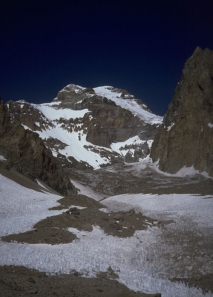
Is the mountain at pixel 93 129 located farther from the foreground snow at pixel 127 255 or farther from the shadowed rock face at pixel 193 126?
the foreground snow at pixel 127 255

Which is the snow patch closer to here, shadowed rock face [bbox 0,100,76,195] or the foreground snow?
shadowed rock face [bbox 0,100,76,195]

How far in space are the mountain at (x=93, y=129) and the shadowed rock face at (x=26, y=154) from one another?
8380 cm

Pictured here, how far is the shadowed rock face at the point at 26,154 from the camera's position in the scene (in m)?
37.4

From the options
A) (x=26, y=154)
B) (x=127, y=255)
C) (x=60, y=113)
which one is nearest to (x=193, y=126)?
(x=26, y=154)

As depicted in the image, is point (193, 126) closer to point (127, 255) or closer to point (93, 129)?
point (127, 255)

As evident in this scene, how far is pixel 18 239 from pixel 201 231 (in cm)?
864

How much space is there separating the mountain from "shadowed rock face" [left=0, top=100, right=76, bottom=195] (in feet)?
275

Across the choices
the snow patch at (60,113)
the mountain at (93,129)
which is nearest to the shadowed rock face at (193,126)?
the mountain at (93,129)

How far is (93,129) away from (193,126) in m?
101

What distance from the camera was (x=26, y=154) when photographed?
39.7m

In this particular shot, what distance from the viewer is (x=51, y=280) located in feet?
24.3

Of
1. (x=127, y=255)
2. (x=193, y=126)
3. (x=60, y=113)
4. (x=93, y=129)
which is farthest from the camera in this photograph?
(x=60, y=113)

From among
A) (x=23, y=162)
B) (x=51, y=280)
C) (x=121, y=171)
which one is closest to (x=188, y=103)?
(x=121, y=171)

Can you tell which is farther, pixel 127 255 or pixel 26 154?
pixel 26 154
